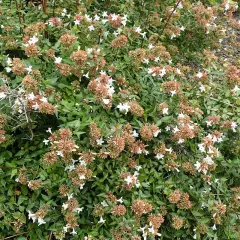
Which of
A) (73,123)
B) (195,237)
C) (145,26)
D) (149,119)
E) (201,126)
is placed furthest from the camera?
(145,26)

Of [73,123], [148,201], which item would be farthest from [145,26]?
[148,201]

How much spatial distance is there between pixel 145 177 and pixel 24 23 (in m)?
1.67

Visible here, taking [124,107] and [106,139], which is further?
[124,107]

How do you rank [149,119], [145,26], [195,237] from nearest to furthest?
[195,237]
[149,119]
[145,26]

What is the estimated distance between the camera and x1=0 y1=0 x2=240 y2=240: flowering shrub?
2.44 m

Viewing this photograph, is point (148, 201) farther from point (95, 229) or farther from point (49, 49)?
point (49, 49)

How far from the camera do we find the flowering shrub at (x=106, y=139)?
2441 millimetres

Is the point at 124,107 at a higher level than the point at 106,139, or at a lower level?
higher

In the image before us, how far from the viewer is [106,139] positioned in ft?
8.11

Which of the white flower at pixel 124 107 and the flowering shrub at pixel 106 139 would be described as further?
the white flower at pixel 124 107

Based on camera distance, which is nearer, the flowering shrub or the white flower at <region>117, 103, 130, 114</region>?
the flowering shrub

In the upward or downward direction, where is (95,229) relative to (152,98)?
downward

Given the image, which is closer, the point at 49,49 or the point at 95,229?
the point at 95,229

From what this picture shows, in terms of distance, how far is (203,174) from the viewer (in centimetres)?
279
